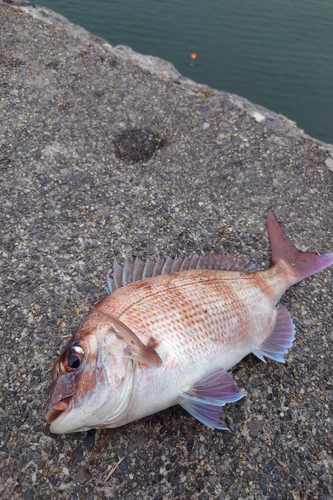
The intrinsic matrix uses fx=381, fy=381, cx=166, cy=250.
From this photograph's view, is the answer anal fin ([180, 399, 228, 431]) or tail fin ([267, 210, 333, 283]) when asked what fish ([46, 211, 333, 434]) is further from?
tail fin ([267, 210, 333, 283])

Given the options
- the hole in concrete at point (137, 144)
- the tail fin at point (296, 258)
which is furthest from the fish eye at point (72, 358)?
the hole in concrete at point (137, 144)

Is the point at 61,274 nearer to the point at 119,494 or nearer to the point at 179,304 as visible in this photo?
the point at 179,304

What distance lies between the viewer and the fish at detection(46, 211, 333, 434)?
1779 mm

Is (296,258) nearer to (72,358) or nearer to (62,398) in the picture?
(72,358)

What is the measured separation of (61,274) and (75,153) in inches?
57.0

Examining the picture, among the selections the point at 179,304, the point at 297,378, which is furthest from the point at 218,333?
the point at 297,378

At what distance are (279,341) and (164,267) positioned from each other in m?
0.90

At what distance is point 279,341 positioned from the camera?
2.49m

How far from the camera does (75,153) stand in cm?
372

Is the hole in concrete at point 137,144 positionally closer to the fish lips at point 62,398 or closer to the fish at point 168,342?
the fish at point 168,342

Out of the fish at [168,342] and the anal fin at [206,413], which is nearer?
the fish at [168,342]

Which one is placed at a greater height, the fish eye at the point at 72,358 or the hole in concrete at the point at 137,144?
the hole in concrete at the point at 137,144

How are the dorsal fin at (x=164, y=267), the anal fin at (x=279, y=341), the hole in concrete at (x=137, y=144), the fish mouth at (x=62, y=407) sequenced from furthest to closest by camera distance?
the hole in concrete at (x=137, y=144)
the anal fin at (x=279, y=341)
the dorsal fin at (x=164, y=267)
the fish mouth at (x=62, y=407)

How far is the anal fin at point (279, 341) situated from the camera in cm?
244
